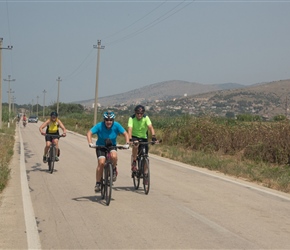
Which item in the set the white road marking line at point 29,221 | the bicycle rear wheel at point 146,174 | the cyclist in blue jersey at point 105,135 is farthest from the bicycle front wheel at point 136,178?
the white road marking line at point 29,221

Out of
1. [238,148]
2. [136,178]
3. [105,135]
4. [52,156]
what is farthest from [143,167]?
[238,148]

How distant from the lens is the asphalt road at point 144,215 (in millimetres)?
6445

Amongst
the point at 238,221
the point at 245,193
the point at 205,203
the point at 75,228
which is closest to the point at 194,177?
the point at 245,193

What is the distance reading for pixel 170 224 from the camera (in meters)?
7.39

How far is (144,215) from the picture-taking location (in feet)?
26.4

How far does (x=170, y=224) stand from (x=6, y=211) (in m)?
3.12

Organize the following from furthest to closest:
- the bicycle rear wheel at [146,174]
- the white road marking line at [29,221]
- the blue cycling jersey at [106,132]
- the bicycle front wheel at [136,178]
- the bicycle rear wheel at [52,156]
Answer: the bicycle rear wheel at [52,156] → the bicycle front wheel at [136,178] → the bicycle rear wheel at [146,174] → the blue cycling jersey at [106,132] → the white road marking line at [29,221]

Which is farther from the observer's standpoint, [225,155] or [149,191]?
[225,155]

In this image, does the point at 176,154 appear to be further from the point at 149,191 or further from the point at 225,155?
A: the point at 149,191

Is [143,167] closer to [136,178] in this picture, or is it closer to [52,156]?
[136,178]

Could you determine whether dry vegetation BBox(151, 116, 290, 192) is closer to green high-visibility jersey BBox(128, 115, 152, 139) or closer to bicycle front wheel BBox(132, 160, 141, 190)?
bicycle front wheel BBox(132, 160, 141, 190)

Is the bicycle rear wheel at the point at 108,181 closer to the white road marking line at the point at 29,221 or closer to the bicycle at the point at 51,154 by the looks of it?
the white road marking line at the point at 29,221

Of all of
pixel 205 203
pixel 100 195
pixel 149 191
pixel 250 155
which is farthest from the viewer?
pixel 250 155

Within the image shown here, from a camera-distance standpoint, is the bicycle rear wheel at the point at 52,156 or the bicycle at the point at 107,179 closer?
the bicycle at the point at 107,179
